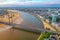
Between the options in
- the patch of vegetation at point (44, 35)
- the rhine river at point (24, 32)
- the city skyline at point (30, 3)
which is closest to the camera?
the patch of vegetation at point (44, 35)

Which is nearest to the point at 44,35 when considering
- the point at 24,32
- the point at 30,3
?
the point at 24,32

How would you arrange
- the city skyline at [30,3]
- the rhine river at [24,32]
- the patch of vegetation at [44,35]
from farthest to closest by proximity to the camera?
the city skyline at [30,3], the rhine river at [24,32], the patch of vegetation at [44,35]

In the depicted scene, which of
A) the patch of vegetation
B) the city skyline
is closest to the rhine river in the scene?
the patch of vegetation

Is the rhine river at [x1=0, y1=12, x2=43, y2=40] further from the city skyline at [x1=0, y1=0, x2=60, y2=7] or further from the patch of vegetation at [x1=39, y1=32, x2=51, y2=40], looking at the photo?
the city skyline at [x1=0, y1=0, x2=60, y2=7]

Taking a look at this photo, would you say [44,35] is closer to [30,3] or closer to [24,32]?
[24,32]

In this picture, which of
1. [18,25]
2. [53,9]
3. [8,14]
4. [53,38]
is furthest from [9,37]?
[53,9]

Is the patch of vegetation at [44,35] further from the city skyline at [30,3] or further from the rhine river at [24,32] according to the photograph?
the city skyline at [30,3]

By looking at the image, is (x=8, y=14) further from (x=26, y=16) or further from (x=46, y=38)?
(x=46, y=38)

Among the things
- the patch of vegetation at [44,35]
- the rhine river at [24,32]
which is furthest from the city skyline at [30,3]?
the patch of vegetation at [44,35]
